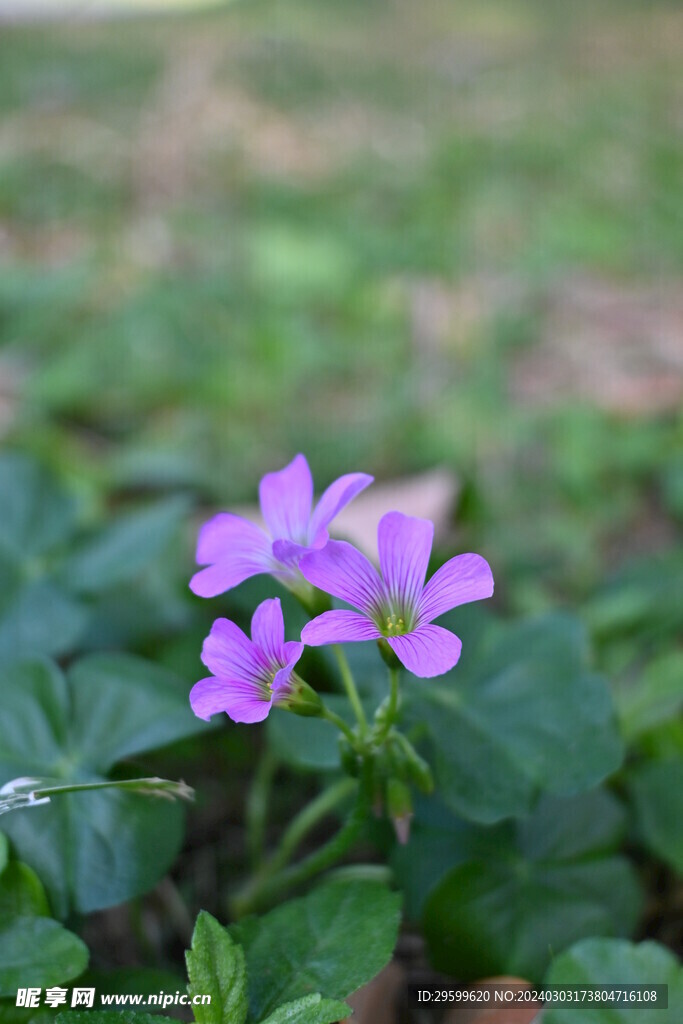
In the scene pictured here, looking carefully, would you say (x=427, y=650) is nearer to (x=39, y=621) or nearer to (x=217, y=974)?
(x=217, y=974)

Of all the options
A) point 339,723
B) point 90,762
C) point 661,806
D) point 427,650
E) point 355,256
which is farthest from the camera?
point 355,256

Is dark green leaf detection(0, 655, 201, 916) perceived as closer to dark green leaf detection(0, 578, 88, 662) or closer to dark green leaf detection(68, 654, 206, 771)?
dark green leaf detection(68, 654, 206, 771)

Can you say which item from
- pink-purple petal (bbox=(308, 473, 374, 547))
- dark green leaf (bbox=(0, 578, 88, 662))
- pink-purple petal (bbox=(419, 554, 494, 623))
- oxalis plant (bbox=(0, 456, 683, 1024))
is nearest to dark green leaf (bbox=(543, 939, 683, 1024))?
oxalis plant (bbox=(0, 456, 683, 1024))

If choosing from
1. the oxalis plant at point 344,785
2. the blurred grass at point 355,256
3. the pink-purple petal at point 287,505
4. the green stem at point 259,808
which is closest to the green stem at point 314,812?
the oxalis plant at point 344,785

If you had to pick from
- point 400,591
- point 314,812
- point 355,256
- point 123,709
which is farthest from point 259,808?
point 355,256

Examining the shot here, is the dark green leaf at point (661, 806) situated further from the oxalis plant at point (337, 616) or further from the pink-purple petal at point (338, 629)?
the pink-purple petal at point (338, 629)

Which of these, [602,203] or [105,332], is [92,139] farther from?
[602,203]
